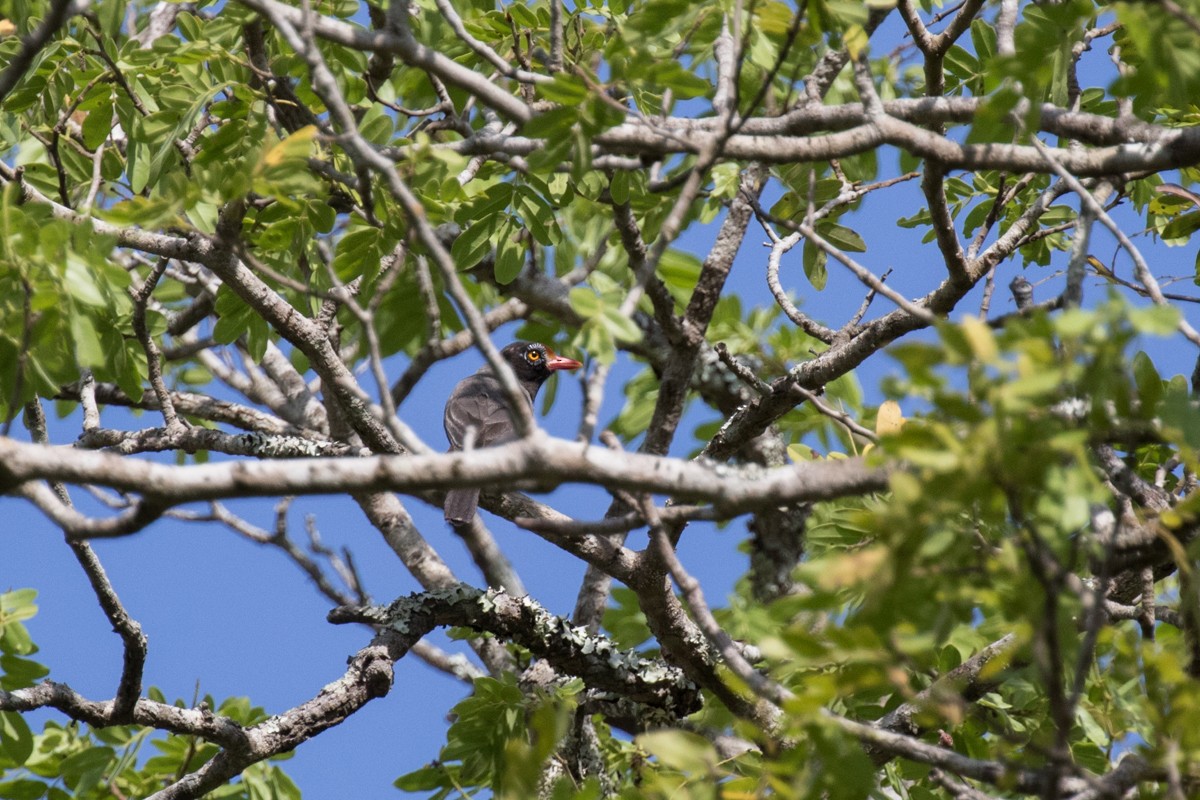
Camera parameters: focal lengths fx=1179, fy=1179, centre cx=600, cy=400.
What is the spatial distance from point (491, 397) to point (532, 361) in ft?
3.52

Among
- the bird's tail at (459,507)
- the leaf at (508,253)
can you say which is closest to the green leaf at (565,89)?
the leaf at (508,253)

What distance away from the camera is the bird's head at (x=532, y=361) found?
34.3 feet

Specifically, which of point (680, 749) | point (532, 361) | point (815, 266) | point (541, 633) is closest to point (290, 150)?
point (680, 749)

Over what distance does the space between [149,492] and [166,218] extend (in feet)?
3.14

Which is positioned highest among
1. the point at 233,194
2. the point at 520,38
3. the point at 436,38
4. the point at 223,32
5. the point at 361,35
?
the point at 520,38

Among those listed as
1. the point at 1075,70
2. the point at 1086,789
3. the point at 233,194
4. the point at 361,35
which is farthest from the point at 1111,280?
the point at 233,194

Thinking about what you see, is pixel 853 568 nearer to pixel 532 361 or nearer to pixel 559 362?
pixel 559 362

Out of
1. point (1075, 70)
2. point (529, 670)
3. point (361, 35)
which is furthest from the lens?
point (529, 670)

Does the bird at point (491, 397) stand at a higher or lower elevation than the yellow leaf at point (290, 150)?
higher

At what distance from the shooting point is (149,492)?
258 cm

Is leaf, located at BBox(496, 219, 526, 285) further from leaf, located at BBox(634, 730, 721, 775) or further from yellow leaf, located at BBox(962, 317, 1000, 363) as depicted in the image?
yellow leaf, located at BBox(962, 317, 1000, 363)

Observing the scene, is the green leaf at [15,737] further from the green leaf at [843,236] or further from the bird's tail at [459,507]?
the green leaf at [843,236]

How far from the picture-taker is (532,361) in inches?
417

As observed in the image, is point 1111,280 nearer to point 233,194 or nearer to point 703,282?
point 703,282
